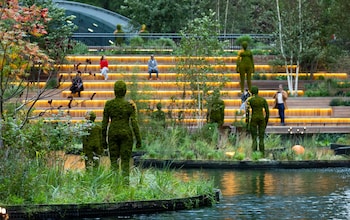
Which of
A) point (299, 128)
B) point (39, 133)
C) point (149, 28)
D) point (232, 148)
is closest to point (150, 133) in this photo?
point (232, 148)

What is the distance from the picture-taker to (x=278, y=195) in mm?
23312

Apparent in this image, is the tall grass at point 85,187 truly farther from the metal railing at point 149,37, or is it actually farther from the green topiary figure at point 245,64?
the metal railing at point 149,37

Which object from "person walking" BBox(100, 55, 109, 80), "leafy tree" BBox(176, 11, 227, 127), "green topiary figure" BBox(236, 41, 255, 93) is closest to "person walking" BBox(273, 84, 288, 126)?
"green topiary figure" BBox(236, 41, 255, 93)

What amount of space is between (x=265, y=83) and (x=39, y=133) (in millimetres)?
30264

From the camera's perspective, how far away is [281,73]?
2127 inches

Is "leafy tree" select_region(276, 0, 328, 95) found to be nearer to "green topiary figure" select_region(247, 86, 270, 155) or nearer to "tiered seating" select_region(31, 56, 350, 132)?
"tiered seating" select_region(31, 56, 350, 132)

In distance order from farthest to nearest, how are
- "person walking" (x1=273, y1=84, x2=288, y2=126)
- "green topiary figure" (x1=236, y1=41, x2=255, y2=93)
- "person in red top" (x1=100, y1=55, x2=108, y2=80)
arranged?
1. "person in red top" (x1=100, y1=55, x2=108, y2=80)
2. "green topiary figure" (x1=236, y1=41, x2=255, y2=93)
3. "person walking" (x1=273, y1=84, x2=288, y2=126)

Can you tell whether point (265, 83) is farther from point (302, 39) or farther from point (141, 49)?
point (141, 49)

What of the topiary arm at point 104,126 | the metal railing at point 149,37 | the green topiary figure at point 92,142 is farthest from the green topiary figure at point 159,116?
the metal railing at point 149,37

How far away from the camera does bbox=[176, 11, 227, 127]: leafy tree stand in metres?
40.2

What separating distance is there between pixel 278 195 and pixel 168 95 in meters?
Answer: 25.9

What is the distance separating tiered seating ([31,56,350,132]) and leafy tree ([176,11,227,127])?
0.53 m

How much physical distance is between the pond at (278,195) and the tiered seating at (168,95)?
11.7 m

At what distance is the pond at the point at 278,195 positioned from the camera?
2011cm
